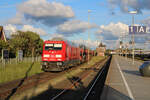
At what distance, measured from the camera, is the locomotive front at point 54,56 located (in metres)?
22.8

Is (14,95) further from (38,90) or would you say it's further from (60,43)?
(60,43)

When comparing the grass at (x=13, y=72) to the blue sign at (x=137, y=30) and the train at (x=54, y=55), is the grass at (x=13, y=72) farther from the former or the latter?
the blue sign at (x=137, y=30)

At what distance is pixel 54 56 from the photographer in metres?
23.0

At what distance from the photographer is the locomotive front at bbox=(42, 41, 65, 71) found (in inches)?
899

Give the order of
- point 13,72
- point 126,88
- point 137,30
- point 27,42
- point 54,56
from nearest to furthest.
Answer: point 126,88 → point 13,72 → point 54,56 → point 137,30 → point 27,42

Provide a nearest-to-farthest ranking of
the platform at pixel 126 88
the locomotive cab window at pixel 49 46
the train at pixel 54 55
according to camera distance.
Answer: the platform at pixel 126 88 → the train at pixel 54 55 → the locomotive cab window at pixel 49 46

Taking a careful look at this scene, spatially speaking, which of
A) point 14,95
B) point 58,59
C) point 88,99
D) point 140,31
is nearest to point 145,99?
point 88,99

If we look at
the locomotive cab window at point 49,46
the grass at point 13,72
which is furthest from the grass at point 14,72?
the locomotive cab window at point 49,46

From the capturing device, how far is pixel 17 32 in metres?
48.9

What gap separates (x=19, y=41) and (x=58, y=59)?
2280cm

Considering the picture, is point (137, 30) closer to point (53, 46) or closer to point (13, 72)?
point (53, 46)

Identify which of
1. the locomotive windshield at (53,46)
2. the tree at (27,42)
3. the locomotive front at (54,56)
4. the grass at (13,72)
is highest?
the tree at (27,42)

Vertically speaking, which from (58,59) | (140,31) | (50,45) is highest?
(140,31)

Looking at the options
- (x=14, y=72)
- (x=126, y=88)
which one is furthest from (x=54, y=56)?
(x=126, y=88)
